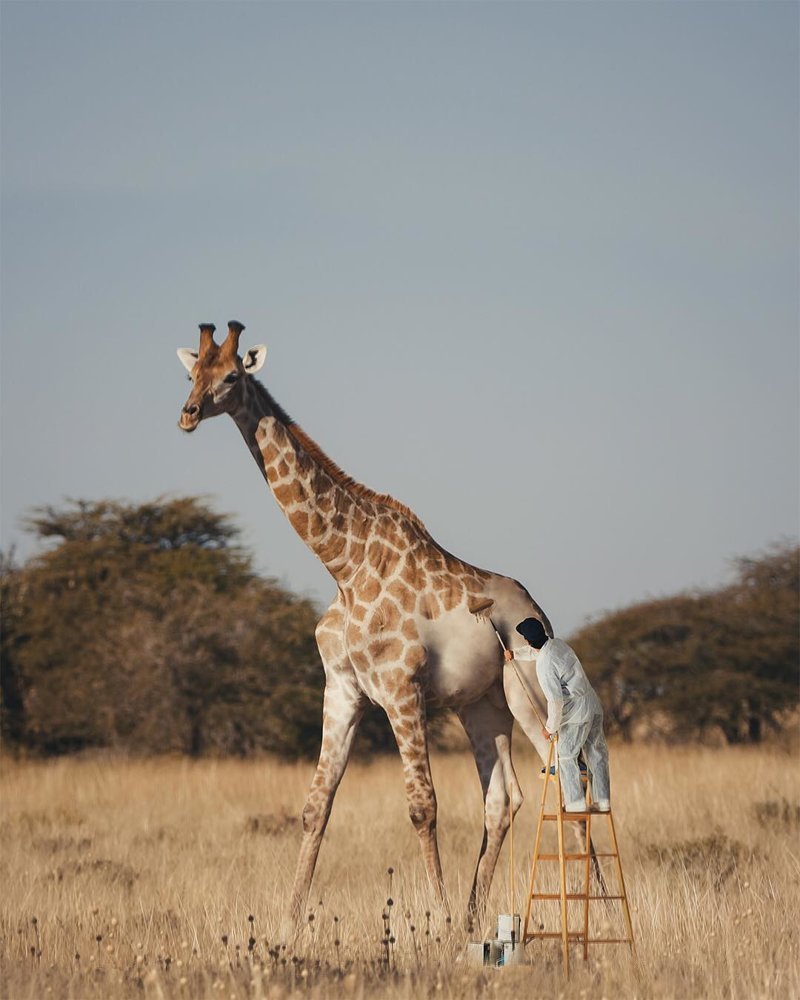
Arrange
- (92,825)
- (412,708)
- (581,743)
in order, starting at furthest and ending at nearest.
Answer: (92,825), (412,708), (581,743)

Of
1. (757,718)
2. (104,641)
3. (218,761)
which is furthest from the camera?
(757,718)

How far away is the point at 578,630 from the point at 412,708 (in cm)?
2348

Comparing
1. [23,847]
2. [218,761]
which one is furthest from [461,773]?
[23,847]

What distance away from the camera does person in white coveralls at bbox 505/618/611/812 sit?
7.27 metres

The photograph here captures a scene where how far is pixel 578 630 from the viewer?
31859 millimetres

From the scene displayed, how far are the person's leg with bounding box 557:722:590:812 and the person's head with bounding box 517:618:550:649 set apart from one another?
54 cm

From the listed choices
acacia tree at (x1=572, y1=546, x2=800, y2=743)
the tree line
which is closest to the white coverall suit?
the tree line

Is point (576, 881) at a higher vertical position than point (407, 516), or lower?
lower

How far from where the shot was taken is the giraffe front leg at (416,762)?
8.75 metres

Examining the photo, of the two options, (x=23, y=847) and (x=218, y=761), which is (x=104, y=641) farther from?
(x=23, y=847)

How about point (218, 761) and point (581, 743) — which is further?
point (218, 761)

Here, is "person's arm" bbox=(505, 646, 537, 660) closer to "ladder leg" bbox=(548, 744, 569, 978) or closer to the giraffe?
"ladder leg" bbox=(548, 744, 569, 978)

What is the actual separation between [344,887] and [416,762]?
2256 mm

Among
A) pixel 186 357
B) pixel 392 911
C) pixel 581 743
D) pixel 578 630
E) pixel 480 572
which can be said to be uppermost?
pixel 578 630
